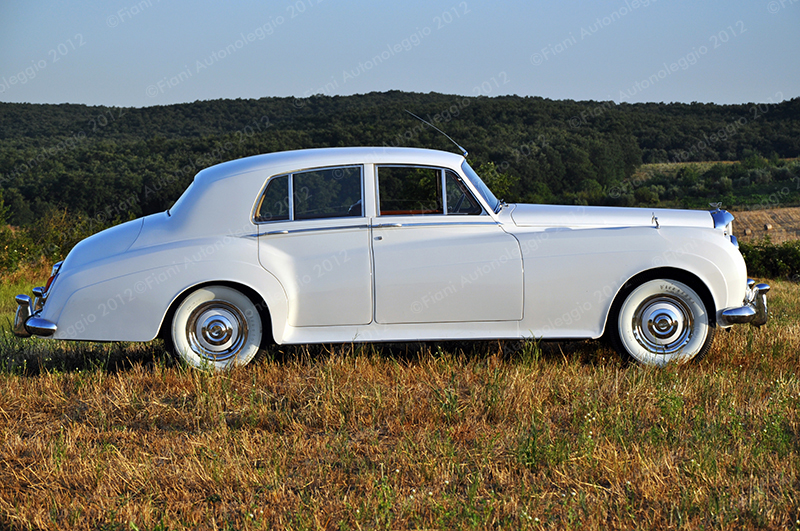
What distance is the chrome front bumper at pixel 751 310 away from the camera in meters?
5.03

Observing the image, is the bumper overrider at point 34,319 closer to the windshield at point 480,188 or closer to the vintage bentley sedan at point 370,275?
the vintage bentley sedan at point 370,275

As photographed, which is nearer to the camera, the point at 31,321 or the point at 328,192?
the point at 31,321

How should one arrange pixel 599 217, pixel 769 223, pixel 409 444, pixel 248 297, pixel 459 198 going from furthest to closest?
pixel 769 223
pixel 599 217
pixel 459 198
pixel 248 297
pixel 409 444

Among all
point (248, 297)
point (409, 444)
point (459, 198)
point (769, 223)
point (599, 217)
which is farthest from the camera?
point (769, 223)

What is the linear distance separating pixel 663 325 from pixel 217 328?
11.5ft

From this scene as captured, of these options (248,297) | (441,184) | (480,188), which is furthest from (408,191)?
(248,297)

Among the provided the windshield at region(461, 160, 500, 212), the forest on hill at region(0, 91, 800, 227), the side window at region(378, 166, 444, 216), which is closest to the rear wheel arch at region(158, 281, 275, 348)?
the side window at region(378, 166, 444, 216)

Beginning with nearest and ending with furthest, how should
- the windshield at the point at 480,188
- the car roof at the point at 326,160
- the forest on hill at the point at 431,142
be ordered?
1. the car roof at the point at 326,160
2. the windshield at the point at 480,188
3. the forest on hill at the point at 431,142

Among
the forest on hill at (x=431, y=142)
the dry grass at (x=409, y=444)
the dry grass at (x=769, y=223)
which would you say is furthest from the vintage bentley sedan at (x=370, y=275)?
the dry grass at (x=769, y=223)

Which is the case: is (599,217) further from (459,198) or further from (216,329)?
(216,329)

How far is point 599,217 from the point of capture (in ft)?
18.2

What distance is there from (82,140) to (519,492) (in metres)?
60.1

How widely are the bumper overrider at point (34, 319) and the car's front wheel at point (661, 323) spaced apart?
4.42 meters

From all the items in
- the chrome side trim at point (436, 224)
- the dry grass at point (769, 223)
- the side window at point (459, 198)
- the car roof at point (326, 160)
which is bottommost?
the chrome side trim at point (436, 224)
